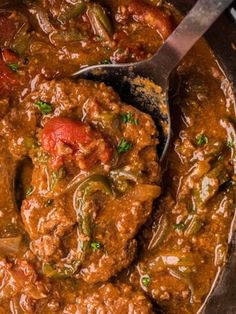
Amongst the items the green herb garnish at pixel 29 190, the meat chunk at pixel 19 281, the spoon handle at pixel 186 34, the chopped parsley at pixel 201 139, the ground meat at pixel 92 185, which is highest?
the spoon handle at pixel 186 34

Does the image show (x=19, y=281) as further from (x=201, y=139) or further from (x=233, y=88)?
(x=233, y=88)

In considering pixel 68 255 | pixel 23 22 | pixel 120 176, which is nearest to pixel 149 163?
pixel 120 176

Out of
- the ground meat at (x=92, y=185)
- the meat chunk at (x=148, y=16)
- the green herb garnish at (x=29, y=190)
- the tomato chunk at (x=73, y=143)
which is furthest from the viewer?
the meat chunk at (x=148, y=16)

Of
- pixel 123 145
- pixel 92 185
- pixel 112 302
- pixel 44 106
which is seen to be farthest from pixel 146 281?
pixel 44 106

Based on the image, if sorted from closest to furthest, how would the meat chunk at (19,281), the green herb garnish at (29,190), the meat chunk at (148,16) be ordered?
the meat chunk at (19,281)
the green herb garnish at (29,190)
the meat chunk at (148,16)

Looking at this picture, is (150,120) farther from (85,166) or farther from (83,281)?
(83,281)

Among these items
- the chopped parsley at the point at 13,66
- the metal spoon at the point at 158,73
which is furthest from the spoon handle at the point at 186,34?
the chopped parsley at the point at 13,66

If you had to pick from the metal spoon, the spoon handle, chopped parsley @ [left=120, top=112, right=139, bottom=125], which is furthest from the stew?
the spoon handle

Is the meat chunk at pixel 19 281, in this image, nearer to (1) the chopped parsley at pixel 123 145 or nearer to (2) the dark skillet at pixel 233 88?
(1) the chopped parsley at pixel 123 145
